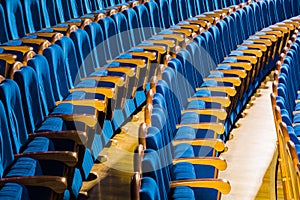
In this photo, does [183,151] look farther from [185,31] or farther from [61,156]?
[185,31]

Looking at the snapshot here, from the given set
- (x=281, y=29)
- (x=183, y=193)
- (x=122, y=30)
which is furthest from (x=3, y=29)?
(x=281, y=29)

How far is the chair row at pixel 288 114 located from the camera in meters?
0.34

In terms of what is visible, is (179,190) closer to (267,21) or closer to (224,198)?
(224,198)

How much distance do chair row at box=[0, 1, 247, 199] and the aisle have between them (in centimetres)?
12

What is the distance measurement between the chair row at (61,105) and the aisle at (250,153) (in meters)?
0.12

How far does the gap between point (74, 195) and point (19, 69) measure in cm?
10

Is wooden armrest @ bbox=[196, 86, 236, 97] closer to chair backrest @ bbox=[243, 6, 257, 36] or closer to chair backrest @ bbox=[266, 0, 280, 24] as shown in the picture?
chair backrest @ bbox=[243, 6, 257, 36]

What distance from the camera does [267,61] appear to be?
80 centimetres

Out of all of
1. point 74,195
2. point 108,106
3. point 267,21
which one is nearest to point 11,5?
point 108,106

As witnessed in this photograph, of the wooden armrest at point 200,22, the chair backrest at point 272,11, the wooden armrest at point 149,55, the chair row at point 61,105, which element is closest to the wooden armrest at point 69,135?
the chair row at point 61,105

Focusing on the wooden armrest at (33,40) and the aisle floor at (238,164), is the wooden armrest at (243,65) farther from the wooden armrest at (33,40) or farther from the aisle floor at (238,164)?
the wooden armrest at (33,40)

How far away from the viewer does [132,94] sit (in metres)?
0.57

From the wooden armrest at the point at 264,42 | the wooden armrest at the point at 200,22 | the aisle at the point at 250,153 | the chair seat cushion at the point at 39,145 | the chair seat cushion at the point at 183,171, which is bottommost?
the aisle at the point at 250,153

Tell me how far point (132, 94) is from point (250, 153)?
0.14 meters
